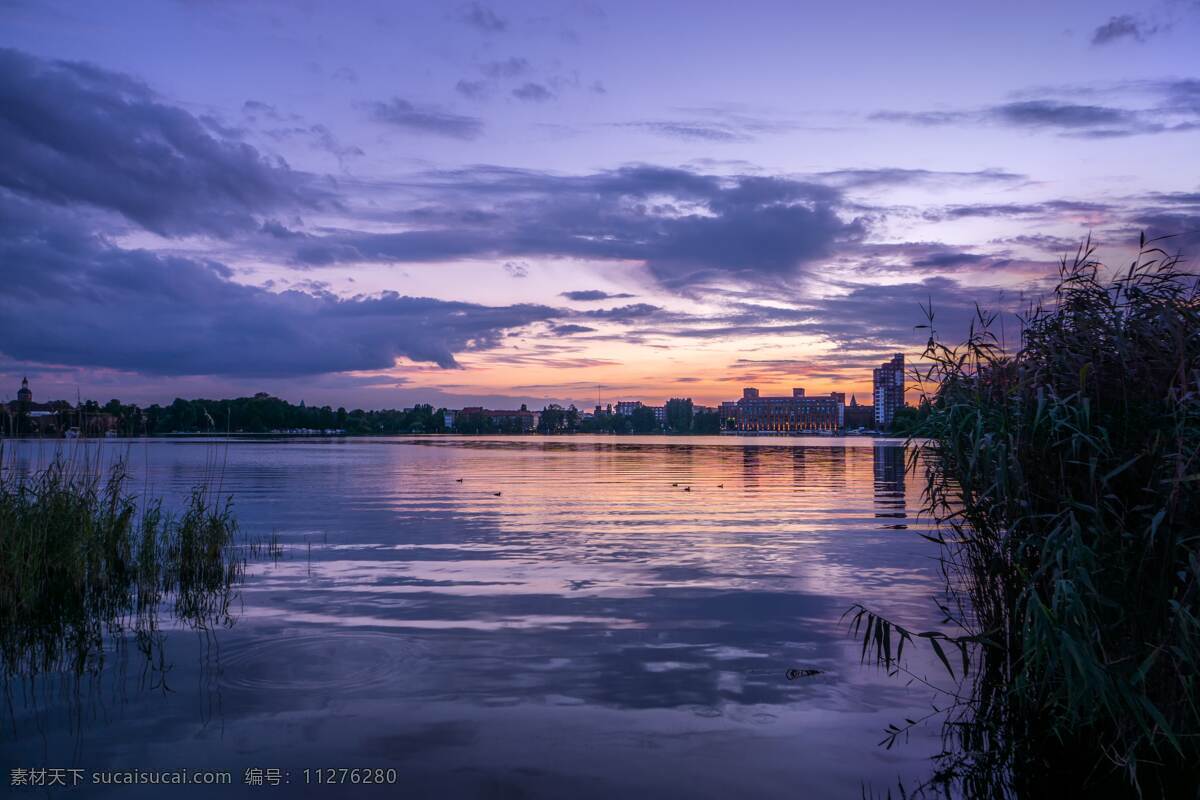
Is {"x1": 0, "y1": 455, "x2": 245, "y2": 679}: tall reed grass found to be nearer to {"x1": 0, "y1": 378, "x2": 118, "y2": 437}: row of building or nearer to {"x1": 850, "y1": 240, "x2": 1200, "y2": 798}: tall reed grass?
{"x1": 0, "y1": 378, "x2": 118, "y2": 437}: row of building

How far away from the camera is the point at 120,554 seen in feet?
63.2

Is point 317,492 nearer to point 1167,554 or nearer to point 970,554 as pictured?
point 970,554

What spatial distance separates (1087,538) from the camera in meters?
9.66

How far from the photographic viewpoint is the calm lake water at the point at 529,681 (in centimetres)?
992

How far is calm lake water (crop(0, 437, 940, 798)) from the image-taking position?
9.92 meters

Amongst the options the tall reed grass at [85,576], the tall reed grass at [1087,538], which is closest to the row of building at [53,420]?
the tall reed grass at [85,576]

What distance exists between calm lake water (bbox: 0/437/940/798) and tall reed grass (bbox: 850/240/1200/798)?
1.66m

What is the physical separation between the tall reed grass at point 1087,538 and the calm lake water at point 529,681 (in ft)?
5.44

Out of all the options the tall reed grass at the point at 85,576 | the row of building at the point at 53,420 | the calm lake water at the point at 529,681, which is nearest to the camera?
the calm lake water at the point at 529,681

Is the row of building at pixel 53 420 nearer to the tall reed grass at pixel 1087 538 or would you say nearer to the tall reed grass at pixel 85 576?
the tall reed grass at pixel 85 576

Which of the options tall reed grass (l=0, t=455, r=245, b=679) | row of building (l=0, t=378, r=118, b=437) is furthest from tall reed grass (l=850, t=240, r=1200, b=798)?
row of building (l=0, t=378, r=118, b=437)

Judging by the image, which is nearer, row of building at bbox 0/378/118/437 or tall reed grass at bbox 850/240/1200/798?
tall reed grass at bbox 850/240/1200/798

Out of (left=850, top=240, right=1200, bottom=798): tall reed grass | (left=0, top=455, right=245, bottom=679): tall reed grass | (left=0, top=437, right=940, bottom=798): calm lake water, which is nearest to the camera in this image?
(left=850, top=240, right=1200, bottom=798): tall reed grass

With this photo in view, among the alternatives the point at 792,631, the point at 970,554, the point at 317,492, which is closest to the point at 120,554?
the point at 792,631
